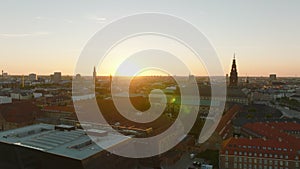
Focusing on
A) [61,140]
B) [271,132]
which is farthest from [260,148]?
[61,140]

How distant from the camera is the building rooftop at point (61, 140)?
14051mm

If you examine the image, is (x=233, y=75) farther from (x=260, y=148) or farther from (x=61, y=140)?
(x=61, y=140)

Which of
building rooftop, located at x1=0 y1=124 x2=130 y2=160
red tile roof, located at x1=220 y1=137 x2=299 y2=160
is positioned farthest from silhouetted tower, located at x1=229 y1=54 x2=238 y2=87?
building rooftop, located at x1=0 y1=124 x2=130 y2=160

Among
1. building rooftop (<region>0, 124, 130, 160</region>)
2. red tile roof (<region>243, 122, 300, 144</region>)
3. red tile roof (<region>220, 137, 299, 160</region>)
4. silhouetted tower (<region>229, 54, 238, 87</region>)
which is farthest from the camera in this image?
silhouetted tower (<region>229, 54, 238, 87</region>)

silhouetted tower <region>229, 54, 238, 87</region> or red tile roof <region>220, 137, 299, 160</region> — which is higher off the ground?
silhouetted tower <region>229, 54, 238, 87</region>

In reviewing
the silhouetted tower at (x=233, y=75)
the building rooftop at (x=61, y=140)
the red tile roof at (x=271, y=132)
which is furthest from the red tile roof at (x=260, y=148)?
the silhouetted tower at (x=233, y=75)

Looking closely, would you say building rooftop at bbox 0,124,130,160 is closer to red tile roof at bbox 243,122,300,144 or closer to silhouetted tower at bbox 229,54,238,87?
red tile roof at bbox 243,122,300,144

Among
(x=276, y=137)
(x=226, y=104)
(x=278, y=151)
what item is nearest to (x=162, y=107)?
(x=226, y=104)

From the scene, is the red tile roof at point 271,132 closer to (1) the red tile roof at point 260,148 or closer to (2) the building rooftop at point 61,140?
(1) the red tile roof at point 260,148

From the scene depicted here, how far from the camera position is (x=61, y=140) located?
1581 centimetres

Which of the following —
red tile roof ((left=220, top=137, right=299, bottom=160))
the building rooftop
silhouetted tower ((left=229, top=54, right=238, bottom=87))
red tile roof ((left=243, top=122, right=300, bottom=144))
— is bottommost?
red tile roof ((left=220, top=137, right=299, bottom=160))

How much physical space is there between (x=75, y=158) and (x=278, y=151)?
1166cm

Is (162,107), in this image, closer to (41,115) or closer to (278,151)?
(41,115)

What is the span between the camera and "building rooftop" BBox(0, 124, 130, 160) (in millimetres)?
14051
